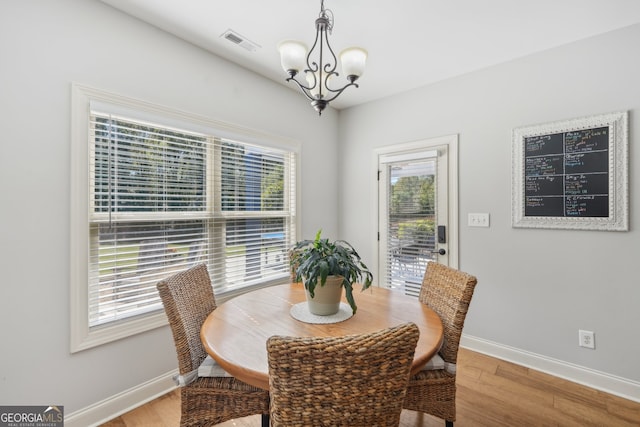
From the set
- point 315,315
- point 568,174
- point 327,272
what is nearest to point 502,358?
point 568,174

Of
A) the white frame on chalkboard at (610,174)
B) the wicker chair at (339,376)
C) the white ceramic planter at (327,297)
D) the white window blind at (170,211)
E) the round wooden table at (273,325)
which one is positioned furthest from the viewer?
the white frame on chalkboard at (610,174)

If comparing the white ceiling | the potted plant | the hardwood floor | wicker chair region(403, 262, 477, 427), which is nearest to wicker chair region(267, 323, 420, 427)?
the potted plant

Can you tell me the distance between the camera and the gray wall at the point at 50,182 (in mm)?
1527

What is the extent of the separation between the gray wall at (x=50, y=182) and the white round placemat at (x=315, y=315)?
4.04 ft

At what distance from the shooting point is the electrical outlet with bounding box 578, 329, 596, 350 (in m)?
2.19

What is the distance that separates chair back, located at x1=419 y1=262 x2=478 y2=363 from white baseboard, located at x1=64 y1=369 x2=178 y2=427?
6.40 feet

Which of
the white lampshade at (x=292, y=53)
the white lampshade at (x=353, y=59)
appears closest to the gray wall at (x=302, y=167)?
the white lampshade at (x=292, y=53)

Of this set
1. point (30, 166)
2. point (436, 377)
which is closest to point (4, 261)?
point (30, 166)

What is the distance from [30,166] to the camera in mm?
1587

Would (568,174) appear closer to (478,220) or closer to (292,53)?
(478,220)

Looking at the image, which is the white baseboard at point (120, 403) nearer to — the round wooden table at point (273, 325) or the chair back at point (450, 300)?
the round wooden table at point (273, 325)

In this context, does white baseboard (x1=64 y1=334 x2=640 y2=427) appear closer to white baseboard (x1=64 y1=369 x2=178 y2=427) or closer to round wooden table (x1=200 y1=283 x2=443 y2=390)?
white baseboard (x1=64 y1=369 x2=178 y2=427)

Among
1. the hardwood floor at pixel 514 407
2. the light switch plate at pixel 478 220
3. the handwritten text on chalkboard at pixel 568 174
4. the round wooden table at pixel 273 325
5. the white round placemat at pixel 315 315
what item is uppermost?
the handwritten text on chalkboard at pixel 568 174

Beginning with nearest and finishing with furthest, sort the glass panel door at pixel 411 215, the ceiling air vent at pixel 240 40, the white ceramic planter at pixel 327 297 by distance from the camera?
1. the white ceramic planter at pixel 327 297
2. the ceiling air vent at pixel 240 40
3. the glass panel door at pixel 411 215
